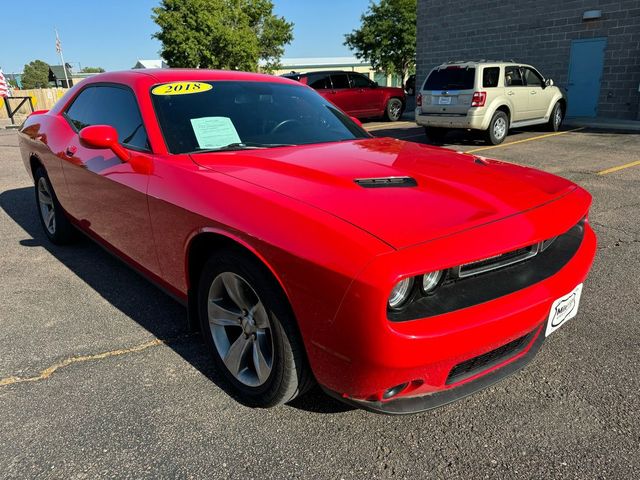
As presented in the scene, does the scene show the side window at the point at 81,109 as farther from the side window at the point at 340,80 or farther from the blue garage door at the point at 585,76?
the blue garage door at the point at 585,76

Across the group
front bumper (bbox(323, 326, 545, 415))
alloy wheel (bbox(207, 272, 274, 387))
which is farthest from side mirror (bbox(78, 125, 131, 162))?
front bumper (bbox(323, 326, 545, 415))

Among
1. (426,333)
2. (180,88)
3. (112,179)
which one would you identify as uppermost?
(180,88)

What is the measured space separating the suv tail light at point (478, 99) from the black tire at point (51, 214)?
8.24 m

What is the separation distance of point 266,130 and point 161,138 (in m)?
0.66

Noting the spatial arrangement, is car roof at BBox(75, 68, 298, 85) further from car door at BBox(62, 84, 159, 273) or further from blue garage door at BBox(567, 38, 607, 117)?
blue garage door at BBox(567, 38, 607, 117)

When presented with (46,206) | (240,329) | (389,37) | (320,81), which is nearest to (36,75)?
(389,37)

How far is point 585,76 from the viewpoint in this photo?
47.6 feet

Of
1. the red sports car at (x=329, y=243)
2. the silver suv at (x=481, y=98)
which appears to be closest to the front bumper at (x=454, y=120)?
the silver suv at (x=481, y=98)

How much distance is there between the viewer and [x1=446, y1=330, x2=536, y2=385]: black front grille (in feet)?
6.34

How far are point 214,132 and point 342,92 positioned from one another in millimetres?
12361

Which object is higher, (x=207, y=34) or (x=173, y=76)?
(x=207, y=34)

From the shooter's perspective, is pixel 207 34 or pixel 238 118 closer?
pixel 238 118

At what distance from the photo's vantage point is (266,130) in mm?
3105

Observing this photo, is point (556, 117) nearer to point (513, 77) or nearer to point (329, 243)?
point (513, 77)
